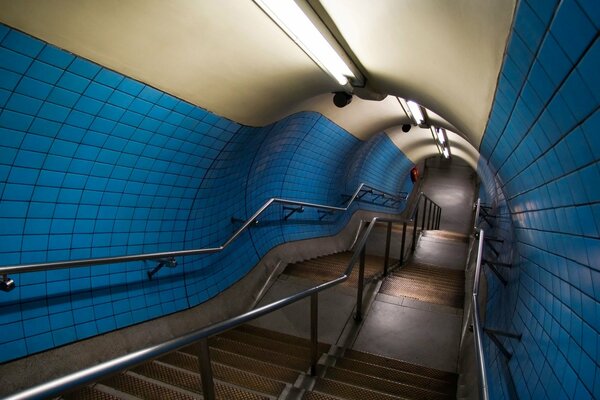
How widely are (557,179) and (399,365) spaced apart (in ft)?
7.37

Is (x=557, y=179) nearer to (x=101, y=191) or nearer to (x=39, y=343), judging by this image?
(x=101, y=191)

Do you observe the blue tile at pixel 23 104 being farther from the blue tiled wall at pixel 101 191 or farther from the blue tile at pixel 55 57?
the blue tile at pixel 55 57

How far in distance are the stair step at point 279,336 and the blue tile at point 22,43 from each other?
118 inches

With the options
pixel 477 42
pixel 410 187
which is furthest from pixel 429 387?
pixel 410 187

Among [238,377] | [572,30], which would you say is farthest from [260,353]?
[572,30]

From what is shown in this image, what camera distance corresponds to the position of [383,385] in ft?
8.60

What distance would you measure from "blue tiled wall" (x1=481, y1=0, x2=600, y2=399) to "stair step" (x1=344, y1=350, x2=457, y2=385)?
0.75 m

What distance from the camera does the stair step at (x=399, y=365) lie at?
2896mm

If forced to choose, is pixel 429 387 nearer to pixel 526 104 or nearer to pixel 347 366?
pixel 347 366

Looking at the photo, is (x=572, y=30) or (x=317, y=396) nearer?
(x=572, y=30)

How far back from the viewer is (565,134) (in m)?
1.23

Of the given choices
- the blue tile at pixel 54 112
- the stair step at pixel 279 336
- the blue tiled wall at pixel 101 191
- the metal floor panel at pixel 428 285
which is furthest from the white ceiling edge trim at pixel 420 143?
the blue tile at pixel 54 112

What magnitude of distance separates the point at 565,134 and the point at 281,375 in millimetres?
2340

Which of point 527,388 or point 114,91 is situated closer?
point 527,388
